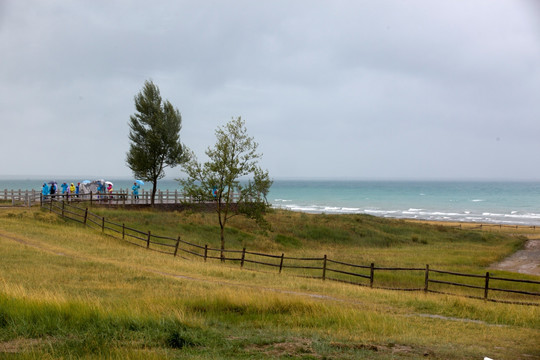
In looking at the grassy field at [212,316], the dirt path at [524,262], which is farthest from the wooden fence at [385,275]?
the dirt path at [524,262]

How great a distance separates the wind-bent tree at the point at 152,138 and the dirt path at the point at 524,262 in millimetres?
33230

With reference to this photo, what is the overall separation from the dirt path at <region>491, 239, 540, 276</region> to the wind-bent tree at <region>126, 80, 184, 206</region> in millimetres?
33230

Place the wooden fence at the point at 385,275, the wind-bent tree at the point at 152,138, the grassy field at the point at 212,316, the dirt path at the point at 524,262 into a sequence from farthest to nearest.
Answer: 1. the wind-bent tree at the point at 152,138
2. the dirt path at the point at 524,262
3. the wooden fence at the point at 385,275
4. the grassy field at the point at 212,316

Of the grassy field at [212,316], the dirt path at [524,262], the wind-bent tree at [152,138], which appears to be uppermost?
the wind-bent tree at [152,138]

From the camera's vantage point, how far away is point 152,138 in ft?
171

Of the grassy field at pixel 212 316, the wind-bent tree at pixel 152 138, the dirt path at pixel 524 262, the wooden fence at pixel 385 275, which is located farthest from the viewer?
the wind-bent tree at pixel 152 138

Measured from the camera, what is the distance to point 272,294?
1518 centimetres

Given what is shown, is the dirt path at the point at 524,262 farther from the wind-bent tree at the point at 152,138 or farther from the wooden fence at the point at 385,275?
the wind-bent tree at the point at 152,138

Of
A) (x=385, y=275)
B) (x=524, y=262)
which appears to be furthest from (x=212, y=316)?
(x=524, y=262)

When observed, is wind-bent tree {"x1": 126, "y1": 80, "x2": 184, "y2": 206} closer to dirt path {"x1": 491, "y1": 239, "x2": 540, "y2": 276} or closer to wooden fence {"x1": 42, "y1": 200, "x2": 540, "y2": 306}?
wooden fence {"x1": 42, "y1": 200, "x2": 540, "y2": 306}

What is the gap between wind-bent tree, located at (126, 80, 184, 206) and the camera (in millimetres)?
52688

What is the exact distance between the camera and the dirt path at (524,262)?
32906 mm

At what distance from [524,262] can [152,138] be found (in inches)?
1421

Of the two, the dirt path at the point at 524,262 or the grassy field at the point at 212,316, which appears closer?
the grassy field at the point at 212,316
